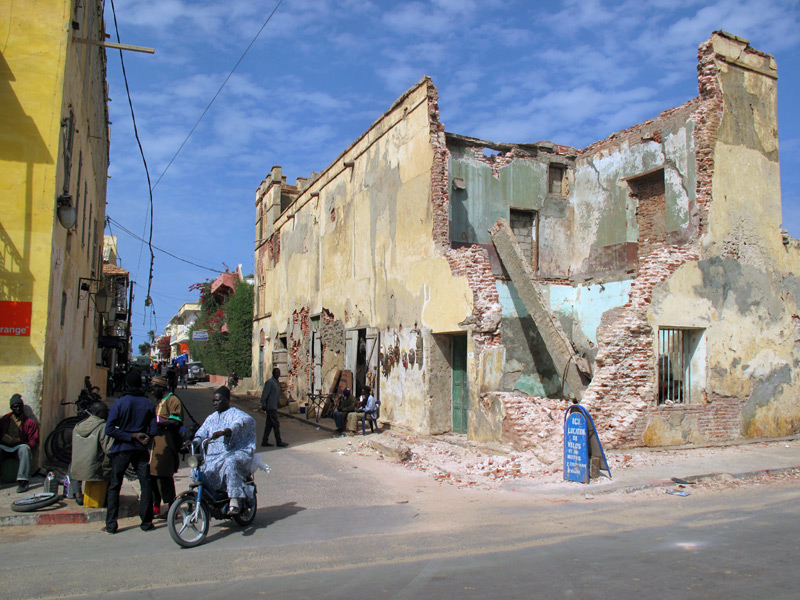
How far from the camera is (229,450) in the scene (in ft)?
23.4

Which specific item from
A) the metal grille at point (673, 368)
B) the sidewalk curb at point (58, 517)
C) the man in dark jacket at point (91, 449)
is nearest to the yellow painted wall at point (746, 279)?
the metal grille at point (673, 368)

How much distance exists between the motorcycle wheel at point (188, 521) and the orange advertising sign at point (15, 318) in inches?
183

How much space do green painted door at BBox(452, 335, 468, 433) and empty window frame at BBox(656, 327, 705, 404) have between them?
421cm

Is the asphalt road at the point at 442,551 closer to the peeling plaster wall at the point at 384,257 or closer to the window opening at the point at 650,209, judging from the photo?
the peeling plaster wall at the point at 384,257

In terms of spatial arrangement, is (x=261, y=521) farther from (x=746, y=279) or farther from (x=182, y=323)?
(x=182, y=323)


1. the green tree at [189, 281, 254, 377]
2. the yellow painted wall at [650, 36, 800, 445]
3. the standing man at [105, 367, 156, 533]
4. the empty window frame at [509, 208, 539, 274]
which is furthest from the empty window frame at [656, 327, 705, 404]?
the green tree at [189, 281, 254, 377]

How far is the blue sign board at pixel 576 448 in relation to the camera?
9797 mm

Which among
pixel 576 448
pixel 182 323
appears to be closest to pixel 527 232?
pixel 576 448

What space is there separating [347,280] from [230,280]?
29.8m

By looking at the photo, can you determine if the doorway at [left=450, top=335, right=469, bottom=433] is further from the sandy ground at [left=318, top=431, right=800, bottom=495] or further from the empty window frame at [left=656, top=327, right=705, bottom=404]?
the empty window frame at [left=656, top=327, right=705, bottom=404]

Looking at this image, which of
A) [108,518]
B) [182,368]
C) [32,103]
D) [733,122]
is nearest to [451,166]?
[733,122]

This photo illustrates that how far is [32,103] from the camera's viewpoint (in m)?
10.0

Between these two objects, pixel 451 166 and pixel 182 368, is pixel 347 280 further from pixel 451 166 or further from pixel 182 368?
pixel 182 368

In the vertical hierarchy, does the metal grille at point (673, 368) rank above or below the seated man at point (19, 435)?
above
